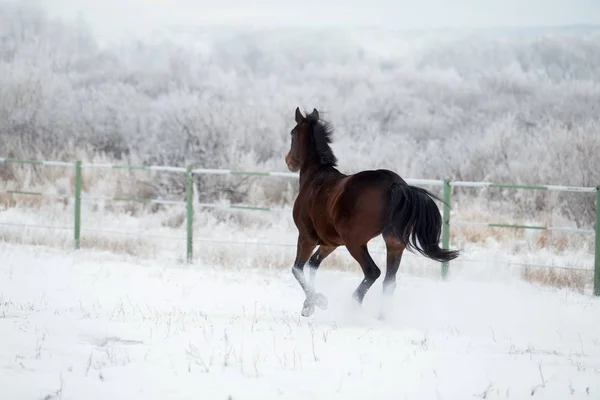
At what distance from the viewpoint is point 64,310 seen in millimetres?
7102

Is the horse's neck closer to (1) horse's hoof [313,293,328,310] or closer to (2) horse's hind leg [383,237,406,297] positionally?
(2) horse's hind leg [383,237,406,297]

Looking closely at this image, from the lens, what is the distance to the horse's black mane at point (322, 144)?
25.2 feet

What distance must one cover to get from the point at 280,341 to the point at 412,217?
1687 mm

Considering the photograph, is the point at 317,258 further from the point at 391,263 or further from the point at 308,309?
the point at 391,263

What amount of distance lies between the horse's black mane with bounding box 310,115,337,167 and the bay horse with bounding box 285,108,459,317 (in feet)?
0.67

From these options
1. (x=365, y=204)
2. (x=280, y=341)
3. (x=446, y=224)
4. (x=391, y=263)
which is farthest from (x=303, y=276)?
(x=446, y=224)

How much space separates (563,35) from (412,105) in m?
12.6

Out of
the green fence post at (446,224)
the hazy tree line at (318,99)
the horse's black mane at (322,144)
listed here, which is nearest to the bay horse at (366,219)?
the horse's black mane at (322,144)

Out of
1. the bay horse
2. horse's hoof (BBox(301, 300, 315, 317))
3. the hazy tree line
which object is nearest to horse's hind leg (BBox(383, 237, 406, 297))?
the bay horse

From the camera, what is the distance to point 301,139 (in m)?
7.88

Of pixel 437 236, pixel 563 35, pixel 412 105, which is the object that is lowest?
pixel 437 236

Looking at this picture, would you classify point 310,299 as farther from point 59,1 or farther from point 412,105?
point 59,1

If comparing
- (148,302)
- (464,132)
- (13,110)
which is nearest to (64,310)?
(148,302)

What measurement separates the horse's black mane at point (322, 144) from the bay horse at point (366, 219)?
0.67ft
